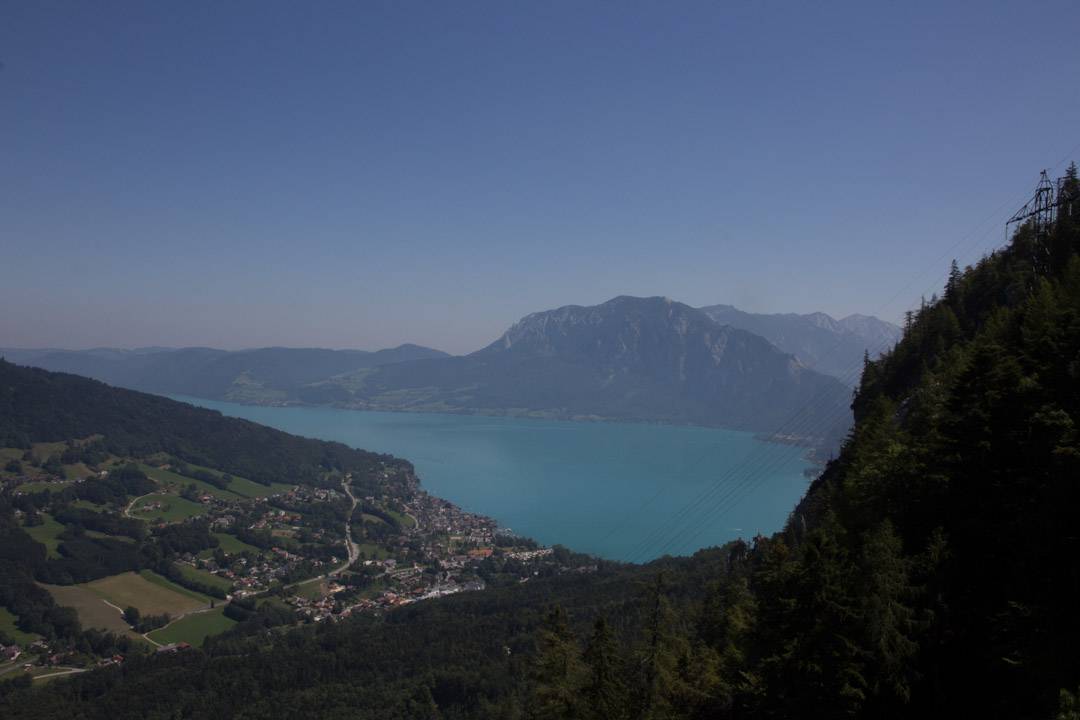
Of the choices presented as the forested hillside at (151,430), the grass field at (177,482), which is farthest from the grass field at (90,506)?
the forested hillside at (151,430)

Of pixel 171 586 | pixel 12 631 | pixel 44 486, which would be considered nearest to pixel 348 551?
pixel 171 586

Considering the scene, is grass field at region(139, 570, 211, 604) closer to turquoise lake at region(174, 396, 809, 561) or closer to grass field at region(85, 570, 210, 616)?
grass field at region(85, 570, 210, 616)

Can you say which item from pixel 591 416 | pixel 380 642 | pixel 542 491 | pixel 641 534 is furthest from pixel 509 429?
pixel 380 642

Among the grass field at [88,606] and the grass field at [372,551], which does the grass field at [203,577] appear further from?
the grass field at [372,551]

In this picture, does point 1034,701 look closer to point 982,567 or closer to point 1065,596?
point 1065,596

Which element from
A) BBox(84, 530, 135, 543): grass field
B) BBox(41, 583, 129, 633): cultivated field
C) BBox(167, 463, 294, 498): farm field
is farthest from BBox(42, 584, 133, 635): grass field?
BBox(167, 463, 294, 498): farm field

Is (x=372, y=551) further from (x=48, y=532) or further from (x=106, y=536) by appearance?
(x=48, y=532)
